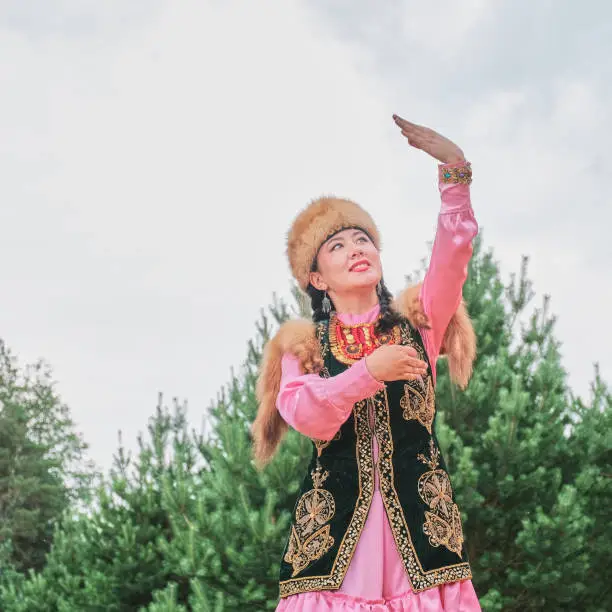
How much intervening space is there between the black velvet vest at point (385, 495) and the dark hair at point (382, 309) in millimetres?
37

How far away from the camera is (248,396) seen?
22.5 feet

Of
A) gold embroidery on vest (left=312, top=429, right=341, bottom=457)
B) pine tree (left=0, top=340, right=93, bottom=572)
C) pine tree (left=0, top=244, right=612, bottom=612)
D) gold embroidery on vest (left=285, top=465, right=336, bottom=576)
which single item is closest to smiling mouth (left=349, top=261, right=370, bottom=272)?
gold embroidery on vest (left=312, top=429, right=341, bottom=457)

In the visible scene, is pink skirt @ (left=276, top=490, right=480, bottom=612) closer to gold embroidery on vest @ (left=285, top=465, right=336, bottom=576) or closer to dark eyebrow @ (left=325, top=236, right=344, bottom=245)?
gold embroidery on vest @ (left=285, top=465, right=336, bottom=576)

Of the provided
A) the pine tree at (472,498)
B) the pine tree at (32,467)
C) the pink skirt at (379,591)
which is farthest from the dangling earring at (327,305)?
the pine tree at (32,467)

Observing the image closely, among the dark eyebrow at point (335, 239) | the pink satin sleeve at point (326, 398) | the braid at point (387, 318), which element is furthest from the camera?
the dark eyebrow at point (335, 239)

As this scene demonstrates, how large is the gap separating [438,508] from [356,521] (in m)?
0.25

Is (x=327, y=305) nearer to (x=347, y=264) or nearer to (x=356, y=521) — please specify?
(x=347, y=264)

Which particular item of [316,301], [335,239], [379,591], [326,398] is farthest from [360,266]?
[379,591]

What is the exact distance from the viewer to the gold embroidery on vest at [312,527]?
2.45 m

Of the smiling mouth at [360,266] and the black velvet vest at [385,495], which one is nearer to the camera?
the black velvet vest at [385,495]

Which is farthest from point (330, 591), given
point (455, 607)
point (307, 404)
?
point (307, 404)

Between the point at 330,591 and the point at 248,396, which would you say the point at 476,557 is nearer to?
the point at 248,396

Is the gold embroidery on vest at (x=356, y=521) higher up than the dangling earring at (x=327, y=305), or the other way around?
the dangling earring at (x=327, y=305)

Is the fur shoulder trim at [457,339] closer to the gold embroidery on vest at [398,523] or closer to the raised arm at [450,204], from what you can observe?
the raised arm at [450,204]
